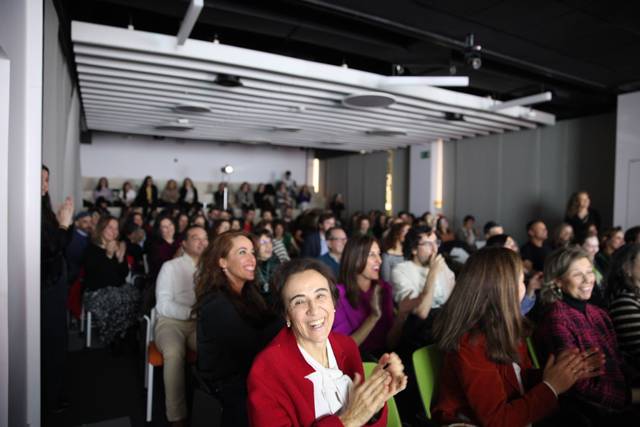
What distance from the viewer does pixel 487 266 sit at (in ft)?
6.02

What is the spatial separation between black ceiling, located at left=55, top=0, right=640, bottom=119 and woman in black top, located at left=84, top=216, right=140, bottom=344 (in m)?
2.43

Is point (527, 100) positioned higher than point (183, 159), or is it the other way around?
point (527, 100)

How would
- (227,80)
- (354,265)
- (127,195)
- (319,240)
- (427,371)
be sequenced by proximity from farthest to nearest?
(127,195) < (227,80) < (319,240) < (354,265) < (427,371)

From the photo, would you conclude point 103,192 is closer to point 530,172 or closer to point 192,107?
point 192,107

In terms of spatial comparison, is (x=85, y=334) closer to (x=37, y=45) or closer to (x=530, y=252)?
(x=37, y=45)

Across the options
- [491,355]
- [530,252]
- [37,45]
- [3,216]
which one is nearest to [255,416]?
[491,355]

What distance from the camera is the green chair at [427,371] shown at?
1870 mm

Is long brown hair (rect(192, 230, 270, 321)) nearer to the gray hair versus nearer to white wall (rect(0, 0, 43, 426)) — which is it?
white wall (rect(0, 0, 43, 426))

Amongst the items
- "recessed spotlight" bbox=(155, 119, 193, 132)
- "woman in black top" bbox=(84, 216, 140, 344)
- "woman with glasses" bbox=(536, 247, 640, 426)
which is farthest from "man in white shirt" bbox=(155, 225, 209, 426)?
"recessed spotlight" bbox=(155, 119, 193, 132)

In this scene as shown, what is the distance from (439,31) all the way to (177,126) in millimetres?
6383

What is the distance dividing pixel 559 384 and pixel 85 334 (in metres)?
4.73

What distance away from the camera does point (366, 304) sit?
2713 millimetres

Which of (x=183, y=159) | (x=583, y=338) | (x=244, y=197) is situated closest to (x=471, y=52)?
(x=583, y=338)

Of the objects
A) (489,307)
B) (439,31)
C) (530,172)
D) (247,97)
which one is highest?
(439,31)
